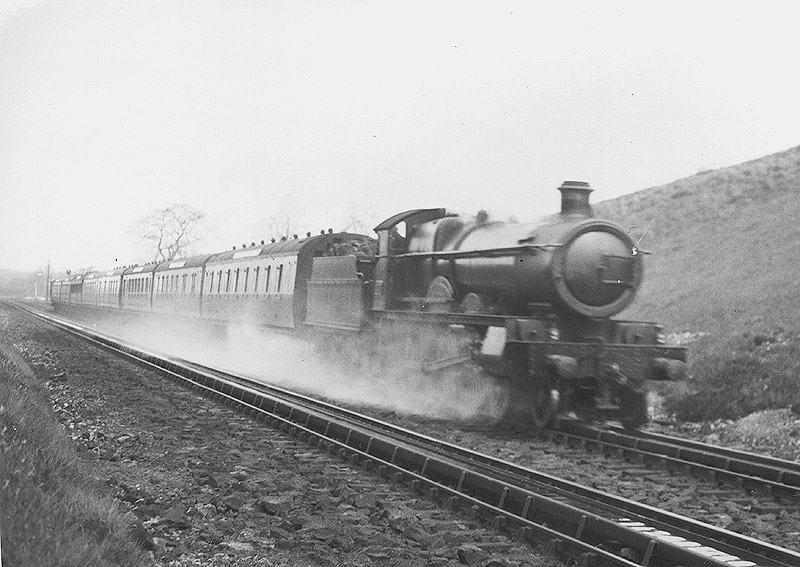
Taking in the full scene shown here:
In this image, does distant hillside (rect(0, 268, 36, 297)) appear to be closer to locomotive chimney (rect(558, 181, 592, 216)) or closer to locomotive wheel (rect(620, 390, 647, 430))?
locomotive chimney (rect(558, 181, 592, 216))

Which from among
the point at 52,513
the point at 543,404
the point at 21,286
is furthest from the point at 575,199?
the point at 21,286

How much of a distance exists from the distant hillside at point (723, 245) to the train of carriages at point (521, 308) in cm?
406

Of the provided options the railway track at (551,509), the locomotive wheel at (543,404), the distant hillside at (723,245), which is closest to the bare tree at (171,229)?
the distant hillside at (723,245)

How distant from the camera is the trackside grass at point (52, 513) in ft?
13.1

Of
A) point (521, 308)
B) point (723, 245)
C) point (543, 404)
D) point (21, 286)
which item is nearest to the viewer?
point (543, 404)

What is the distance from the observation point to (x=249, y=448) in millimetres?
9312

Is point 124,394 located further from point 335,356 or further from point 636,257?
point 636,257

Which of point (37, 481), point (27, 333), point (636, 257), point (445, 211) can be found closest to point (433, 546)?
point (37, 481)

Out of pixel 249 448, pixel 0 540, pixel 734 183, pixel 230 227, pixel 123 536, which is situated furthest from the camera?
pixel 230 227

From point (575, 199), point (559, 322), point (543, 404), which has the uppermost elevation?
point (575, 199)

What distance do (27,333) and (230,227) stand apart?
1245cm

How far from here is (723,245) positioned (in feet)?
70.7

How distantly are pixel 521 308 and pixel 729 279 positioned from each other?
9931 mm

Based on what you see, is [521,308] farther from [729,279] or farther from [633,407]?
[729,279]
